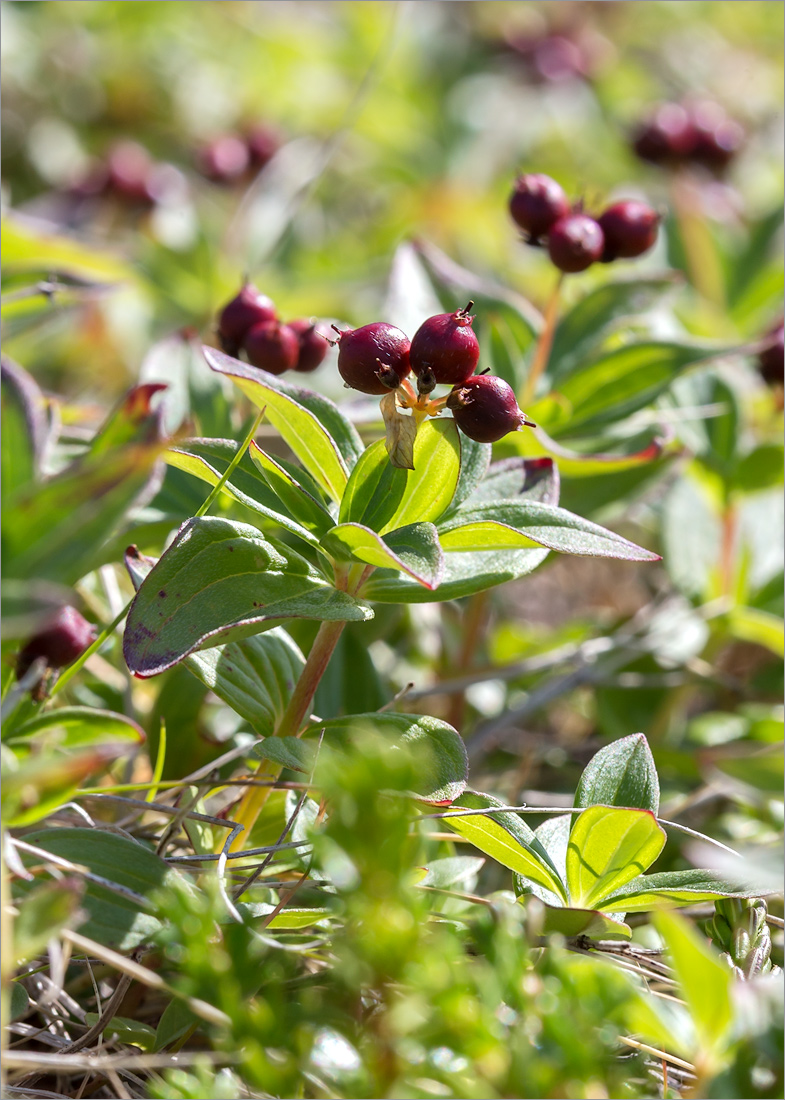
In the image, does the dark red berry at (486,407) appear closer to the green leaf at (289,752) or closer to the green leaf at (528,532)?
the green leaf at (528,532)

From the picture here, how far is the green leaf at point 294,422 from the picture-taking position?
1.15 meters

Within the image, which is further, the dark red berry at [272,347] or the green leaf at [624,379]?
the green leaf at [624,379]

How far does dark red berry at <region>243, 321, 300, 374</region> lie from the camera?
149cm

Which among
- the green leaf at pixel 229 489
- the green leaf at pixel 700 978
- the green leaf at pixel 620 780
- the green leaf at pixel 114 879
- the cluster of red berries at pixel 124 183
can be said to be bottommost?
the cluster of red berries at pixel 124 183

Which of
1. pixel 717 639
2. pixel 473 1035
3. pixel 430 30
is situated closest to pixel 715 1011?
pixel 473 1035

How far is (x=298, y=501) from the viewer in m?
1.23

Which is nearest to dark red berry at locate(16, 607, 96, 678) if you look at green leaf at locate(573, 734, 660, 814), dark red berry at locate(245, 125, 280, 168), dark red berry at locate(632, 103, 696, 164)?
green leaf at locate(573, 734, 660, 814)

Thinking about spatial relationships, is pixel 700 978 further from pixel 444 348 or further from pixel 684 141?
pixel 684 141

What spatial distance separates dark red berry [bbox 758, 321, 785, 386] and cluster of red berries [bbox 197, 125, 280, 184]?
1.78 meters

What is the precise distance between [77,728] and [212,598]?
207 millimetres

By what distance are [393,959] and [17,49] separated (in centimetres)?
370

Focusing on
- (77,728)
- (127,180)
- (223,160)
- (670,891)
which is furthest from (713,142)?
(77,728)

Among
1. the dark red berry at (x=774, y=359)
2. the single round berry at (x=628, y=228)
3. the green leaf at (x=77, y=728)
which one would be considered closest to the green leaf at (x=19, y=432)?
the green leaf at (x=77, y=728)

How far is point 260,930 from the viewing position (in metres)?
1.13
